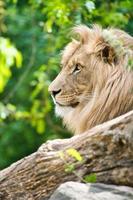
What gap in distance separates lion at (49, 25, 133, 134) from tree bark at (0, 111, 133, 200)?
61cm

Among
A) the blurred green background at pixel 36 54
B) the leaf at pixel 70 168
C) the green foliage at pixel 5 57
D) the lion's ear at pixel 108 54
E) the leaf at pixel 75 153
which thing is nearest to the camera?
the green foliage at pixel 5 57

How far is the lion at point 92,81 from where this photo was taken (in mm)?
6488

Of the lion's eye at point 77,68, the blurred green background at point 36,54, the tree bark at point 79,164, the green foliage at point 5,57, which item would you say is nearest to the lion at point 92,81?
the lion's eye at point 77,68

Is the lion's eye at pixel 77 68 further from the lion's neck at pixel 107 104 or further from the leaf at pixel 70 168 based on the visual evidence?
the leaf at pixel 70 168

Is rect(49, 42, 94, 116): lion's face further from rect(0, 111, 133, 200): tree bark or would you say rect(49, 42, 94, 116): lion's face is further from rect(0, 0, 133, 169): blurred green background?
rect(0, 111, 133, 200): tree bark

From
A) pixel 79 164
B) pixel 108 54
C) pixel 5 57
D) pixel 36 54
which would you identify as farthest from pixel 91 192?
pixel 36 54

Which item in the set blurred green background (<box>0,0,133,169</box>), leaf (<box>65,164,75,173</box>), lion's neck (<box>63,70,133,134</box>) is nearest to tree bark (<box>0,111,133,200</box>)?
leaf (<box>65,164,75,173</box>)

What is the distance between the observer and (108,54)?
672 cm

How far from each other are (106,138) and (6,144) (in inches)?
364

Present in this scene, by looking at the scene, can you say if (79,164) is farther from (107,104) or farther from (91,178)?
(107,104)

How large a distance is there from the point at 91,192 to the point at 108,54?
1494 millimetres

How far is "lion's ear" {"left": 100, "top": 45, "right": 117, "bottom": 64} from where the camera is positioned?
668 cm

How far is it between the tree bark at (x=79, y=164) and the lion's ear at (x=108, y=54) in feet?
2.85

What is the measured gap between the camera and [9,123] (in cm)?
1447
